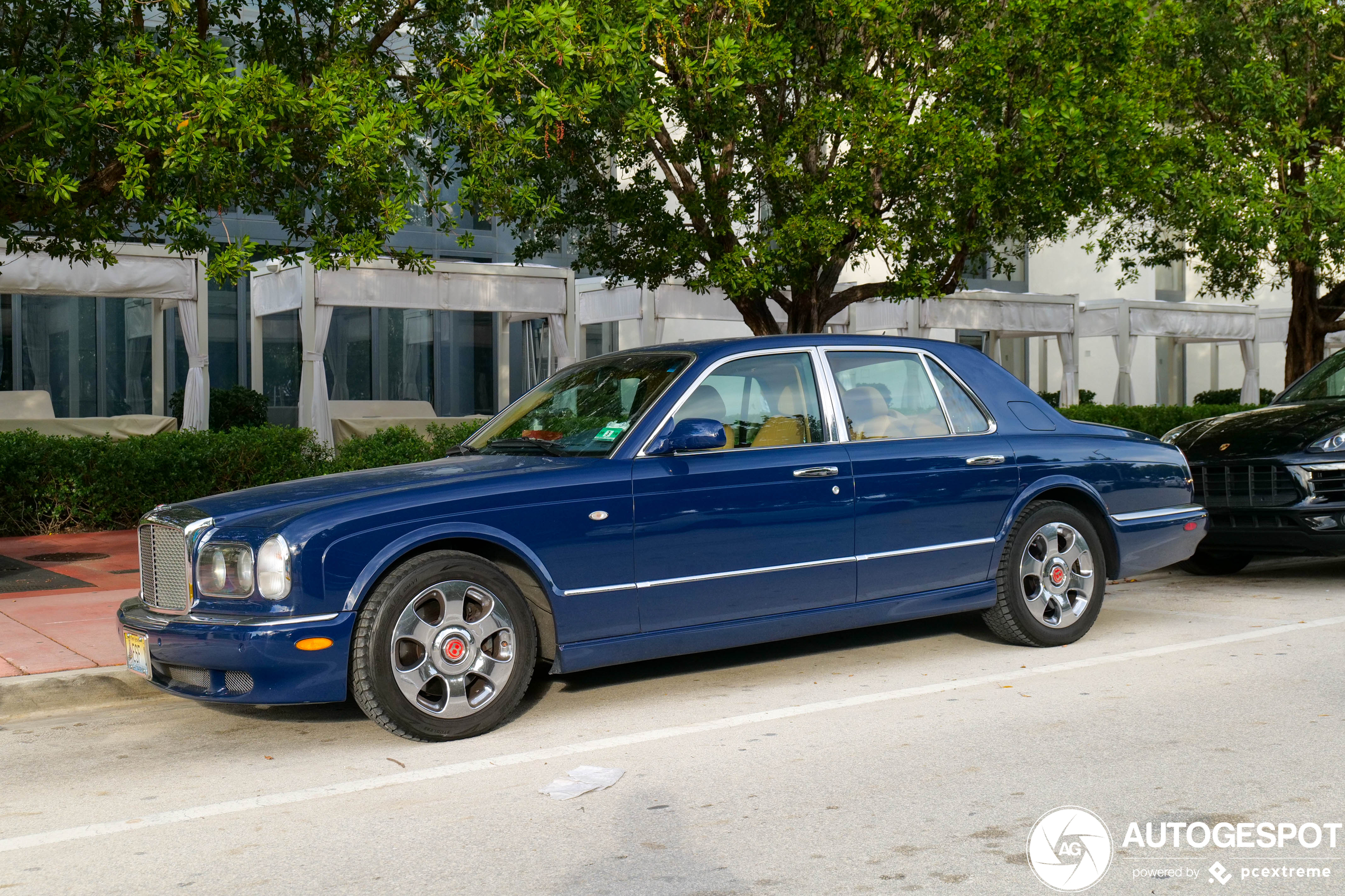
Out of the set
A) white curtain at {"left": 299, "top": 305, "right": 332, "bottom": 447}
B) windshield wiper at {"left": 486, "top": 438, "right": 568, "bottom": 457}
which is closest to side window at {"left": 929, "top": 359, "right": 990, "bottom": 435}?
windshield wiper at {"left": 486, "top": 438, "right": 568, "bottom": 457}

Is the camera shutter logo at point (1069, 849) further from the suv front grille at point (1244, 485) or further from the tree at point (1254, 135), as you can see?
the tree at point (1254, 135)

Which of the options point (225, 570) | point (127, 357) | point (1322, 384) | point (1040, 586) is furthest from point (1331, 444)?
point (127, 357)

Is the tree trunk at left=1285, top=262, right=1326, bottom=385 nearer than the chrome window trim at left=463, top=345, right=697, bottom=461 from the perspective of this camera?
No

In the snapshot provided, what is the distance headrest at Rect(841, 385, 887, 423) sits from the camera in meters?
6.53

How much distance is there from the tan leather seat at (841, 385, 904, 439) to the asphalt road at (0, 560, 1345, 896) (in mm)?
1217

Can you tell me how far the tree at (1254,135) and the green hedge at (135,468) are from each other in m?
8.84

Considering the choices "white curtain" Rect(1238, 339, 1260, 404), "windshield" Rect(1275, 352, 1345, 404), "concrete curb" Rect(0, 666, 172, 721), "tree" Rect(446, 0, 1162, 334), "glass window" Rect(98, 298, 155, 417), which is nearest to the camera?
"concrete curb" Rect(0, 666, 172, 721)

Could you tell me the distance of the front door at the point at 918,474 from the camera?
637cm

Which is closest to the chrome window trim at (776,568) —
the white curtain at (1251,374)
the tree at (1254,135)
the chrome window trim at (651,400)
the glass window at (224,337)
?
the chrome window trim at (651,400)

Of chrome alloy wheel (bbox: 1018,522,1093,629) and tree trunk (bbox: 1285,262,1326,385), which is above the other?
tree trunk (bbox: 1285,262,1326,385)

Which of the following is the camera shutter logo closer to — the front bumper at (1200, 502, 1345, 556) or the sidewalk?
the sidewalk

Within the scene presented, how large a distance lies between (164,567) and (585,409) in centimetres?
202
